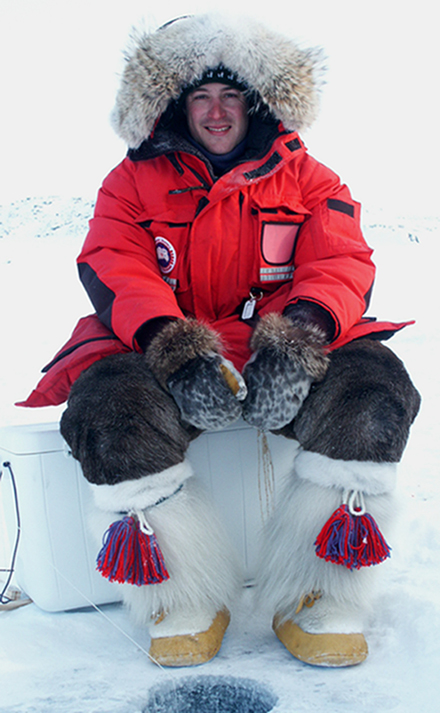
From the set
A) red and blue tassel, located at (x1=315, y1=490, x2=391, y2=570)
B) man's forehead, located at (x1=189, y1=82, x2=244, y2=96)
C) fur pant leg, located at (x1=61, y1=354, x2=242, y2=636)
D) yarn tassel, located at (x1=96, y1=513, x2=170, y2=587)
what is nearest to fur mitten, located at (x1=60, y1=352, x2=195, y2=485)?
fur pant leg, located at (x1=61, y1=354, x2=242, y2=636)

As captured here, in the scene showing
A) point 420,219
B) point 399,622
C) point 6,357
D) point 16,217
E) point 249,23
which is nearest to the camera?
point 399,622

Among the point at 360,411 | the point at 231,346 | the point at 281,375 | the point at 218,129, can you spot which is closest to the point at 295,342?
the point at 281,375

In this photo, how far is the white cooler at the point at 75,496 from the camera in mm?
1382

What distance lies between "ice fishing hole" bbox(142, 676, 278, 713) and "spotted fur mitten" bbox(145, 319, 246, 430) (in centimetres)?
47

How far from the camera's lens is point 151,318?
1274 mm

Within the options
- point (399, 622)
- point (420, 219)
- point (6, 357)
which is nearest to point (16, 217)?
point (420, 219)

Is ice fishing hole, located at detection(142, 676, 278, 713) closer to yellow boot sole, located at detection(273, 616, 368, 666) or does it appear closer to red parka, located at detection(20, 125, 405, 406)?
yellow boot sole, located at detection(273, 616, 368, 666)

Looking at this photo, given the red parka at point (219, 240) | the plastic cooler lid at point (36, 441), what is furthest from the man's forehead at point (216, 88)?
the plastic cooler lid at point (36, 441)

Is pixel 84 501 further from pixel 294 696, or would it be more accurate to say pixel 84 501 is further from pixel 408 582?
pixel 408 582

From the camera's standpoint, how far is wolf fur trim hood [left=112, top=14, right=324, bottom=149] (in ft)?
4.93

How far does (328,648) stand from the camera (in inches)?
43.4

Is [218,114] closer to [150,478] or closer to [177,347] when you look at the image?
[177,347]

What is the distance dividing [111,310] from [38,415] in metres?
1.71

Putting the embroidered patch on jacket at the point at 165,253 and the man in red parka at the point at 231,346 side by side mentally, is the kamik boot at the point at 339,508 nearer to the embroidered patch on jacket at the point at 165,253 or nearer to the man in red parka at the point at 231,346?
the man in red parka at the point at 231,346
